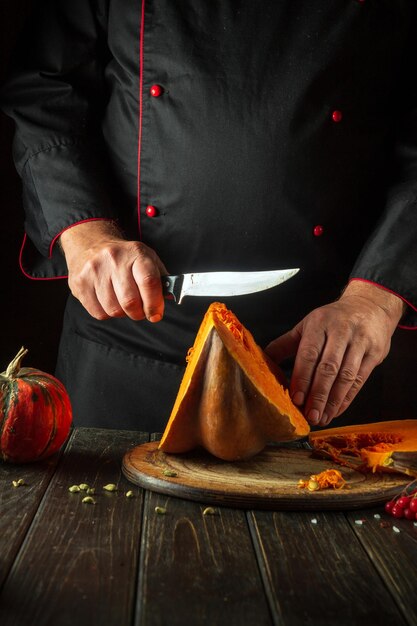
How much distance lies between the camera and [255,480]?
146cm

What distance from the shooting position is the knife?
1.65 m

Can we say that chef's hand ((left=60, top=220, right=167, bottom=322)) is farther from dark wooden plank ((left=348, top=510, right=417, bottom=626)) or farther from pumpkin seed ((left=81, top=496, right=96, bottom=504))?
dark wooden plank ((left=348, top=510, right=417, bottom=626))

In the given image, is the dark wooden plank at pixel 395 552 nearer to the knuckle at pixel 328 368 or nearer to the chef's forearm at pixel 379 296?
the knuckle at pixel 328 368

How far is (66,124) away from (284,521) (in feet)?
3.86

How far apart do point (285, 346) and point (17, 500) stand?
73 centimetres

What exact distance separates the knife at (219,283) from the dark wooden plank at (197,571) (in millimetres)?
466

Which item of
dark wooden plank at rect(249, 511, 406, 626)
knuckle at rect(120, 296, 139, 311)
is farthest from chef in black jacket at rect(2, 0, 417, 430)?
dark wooden plank at rect(249, 511, 406, 626)

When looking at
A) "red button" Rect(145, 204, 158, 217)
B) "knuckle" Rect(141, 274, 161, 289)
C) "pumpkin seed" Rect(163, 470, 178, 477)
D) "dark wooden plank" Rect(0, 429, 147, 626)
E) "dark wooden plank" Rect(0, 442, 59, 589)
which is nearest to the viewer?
"dark wooden plank" Rect(0, 429, 147, 626)

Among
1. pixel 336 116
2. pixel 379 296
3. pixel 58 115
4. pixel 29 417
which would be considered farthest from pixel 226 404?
pixel 58 115

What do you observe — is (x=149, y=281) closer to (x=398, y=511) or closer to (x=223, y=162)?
(x=223, y=162)

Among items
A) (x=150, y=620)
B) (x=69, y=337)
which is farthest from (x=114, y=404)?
(x=150, y=620)

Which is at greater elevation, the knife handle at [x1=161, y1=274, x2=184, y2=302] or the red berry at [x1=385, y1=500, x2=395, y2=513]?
the knife handle at [x1=161, y1=274, x2=184, y2=302]

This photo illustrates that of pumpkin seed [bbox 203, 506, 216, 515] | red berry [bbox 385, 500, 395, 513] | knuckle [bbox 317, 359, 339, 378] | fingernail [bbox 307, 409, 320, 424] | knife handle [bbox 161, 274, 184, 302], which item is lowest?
fingernail [bbox 307, 409, 320, 424]

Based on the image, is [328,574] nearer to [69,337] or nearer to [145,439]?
[145,439]
